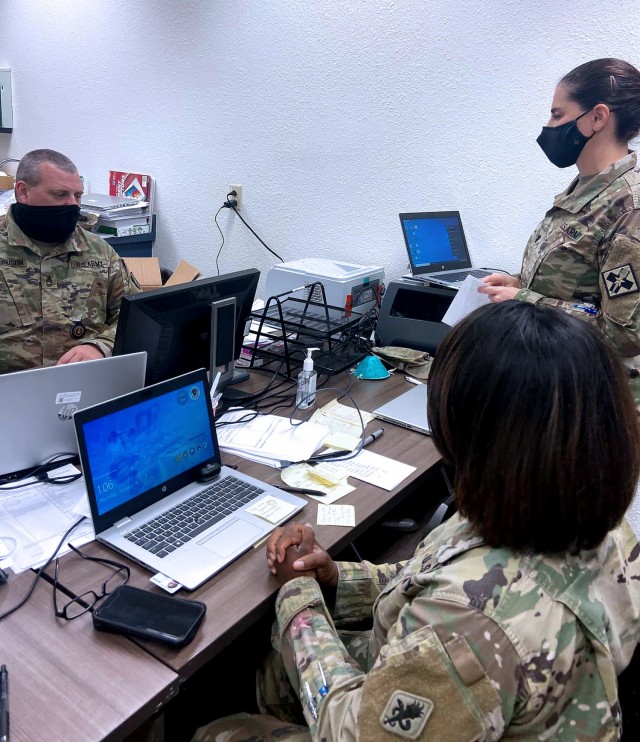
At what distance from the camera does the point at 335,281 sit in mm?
2117

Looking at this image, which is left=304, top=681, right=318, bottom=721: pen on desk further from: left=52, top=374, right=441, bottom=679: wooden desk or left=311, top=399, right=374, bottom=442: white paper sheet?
left=311, top=399, right=374, bottom=442: white paper sheet

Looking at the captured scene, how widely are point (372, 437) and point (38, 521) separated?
809mm

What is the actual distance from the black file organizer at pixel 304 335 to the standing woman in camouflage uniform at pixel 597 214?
54cm

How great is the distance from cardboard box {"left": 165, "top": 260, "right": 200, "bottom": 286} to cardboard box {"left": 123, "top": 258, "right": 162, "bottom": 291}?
0.08 m

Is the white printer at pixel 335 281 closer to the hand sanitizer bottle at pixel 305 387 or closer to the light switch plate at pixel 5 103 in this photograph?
the hand sanitizer bottle at pixel 305 387

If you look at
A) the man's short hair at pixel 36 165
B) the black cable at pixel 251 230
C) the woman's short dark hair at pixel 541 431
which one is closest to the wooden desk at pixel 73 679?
the woman's short dark hair at pixel 541 431

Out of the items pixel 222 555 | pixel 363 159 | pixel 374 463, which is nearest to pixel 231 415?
pixel 374 463

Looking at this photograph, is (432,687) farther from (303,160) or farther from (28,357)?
(303,160)

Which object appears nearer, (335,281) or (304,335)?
(304,335)

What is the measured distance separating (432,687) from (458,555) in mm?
159

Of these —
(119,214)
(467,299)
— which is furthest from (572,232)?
(119,214)

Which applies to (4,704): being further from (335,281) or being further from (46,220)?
(335,281)

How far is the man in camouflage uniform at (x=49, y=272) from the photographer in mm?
1848

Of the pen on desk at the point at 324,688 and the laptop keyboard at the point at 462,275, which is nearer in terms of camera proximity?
the pen on desk at the point at 324,688
